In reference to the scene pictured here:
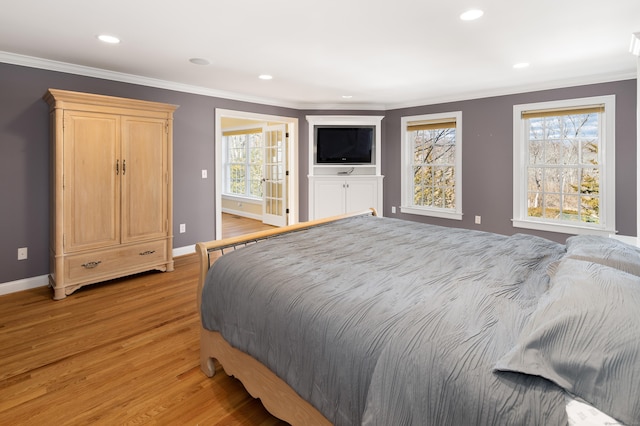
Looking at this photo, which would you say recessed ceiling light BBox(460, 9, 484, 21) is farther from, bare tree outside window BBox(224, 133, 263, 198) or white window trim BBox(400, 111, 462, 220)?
bare tree outside window BBox(224, 133, 263, 198)

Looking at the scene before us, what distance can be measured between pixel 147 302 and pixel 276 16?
2682 millimetres

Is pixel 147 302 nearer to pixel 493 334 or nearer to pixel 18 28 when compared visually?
pixel 18 28

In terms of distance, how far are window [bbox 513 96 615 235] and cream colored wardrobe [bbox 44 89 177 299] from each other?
4.54 meters

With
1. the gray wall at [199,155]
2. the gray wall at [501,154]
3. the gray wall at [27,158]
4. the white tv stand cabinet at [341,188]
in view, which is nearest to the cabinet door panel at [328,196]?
the white tv stand cabinet at [341,188]

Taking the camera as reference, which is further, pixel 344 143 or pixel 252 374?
pixel 344 143

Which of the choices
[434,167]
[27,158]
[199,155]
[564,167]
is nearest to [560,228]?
[564,167]

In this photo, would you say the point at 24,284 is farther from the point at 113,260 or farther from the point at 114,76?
the point at 114,76

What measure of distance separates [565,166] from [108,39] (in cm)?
521

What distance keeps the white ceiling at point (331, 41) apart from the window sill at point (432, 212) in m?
1.86

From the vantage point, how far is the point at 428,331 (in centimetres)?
112

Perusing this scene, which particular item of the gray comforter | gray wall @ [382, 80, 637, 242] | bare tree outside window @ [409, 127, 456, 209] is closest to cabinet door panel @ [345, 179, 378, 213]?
bare tree outside window @ [409, 127, 456, 209]

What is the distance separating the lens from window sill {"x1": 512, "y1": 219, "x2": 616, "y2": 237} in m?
4.11

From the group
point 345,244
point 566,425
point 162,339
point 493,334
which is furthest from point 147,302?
point 566,425

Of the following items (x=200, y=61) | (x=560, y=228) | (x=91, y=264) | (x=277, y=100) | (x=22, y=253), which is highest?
(x=277, y=100)
